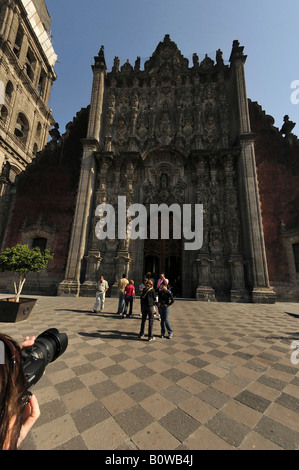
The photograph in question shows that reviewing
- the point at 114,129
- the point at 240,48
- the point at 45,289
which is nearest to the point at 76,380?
the point at 45,289

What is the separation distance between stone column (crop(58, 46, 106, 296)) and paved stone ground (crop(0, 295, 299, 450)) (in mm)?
7724

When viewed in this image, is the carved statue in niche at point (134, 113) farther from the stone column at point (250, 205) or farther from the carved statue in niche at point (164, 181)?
the stone column at point (250, 205)

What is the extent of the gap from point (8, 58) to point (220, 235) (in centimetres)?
2933

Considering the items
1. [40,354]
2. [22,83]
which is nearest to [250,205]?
[40,354]

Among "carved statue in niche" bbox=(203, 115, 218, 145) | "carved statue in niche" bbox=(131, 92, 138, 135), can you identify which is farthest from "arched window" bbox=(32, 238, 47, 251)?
"carved statue in niche" bbox=(203, 115, 218, 145)

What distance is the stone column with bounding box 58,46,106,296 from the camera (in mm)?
12586

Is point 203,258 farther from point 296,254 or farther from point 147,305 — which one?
point 147,305

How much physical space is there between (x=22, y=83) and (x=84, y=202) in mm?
21817

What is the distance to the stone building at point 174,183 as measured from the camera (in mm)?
12766

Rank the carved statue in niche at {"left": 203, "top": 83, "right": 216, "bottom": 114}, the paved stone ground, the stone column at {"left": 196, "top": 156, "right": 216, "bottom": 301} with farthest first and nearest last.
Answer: the carved statue in niche at {"left": 203, "top": 83, "right": 216, "bottom": 114} < the stone column at {"left": 196, "top": 156, "right": 216, "bottom": 301} < the paved stone ground

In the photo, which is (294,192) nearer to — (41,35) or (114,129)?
(114,129)

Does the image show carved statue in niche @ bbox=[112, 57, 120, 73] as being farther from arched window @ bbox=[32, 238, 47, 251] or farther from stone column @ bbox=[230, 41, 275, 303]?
arched window @ bbox=[32, 238, 47, 251]

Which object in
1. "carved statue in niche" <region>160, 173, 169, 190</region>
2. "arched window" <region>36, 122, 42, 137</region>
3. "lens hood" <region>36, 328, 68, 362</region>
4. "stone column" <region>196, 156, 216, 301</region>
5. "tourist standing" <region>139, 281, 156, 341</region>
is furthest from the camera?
"arched window" <region>36, 122, 42, 137</region>
